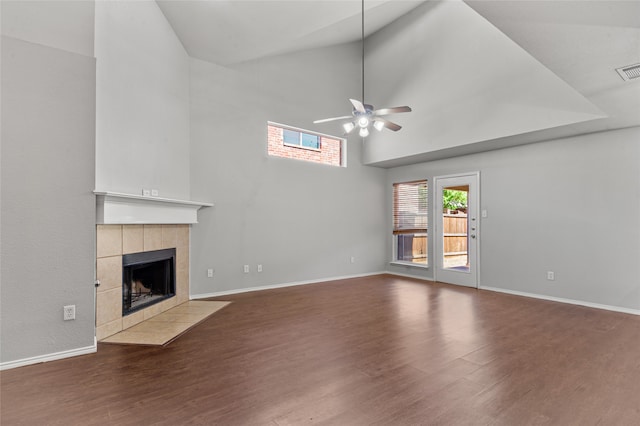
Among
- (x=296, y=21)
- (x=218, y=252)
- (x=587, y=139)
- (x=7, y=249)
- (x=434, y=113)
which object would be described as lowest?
(x=218, y=252)

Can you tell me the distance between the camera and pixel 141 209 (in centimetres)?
343

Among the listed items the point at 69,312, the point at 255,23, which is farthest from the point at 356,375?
the point at 255,23

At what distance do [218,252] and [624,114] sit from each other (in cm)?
565

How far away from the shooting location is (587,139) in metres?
4.41

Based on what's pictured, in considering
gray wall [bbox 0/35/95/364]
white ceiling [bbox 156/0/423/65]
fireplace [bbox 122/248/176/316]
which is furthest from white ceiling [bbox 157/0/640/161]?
fireplace [bbox 122/248/176/316]

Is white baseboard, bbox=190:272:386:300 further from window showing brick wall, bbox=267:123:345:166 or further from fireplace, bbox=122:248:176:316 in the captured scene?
window showing brick wall, bbox=267:123:345:166

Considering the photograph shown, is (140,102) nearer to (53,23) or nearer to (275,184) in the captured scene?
(53,23)

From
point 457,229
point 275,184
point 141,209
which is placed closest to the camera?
point 141,209

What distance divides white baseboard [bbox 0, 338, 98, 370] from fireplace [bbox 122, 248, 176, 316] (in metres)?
0.61

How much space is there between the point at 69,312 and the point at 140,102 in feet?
7.68

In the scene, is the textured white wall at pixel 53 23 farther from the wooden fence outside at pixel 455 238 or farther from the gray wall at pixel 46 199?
the wooden fence outside at pixel 455 238

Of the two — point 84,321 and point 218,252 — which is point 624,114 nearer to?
point 218,252

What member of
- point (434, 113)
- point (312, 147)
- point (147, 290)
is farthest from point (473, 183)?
point (147, 290)

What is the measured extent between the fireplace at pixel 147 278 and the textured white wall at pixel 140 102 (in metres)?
0.80
